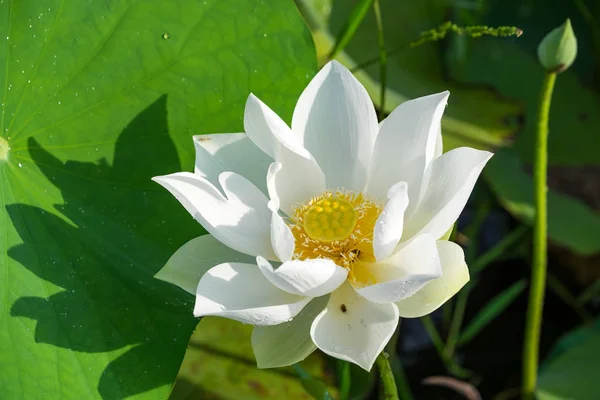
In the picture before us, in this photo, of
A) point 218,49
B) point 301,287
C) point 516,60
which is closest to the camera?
point 301,287

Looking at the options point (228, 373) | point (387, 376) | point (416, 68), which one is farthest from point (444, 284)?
point (416, 68)

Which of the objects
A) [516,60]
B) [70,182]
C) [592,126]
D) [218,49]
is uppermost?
[218,49]

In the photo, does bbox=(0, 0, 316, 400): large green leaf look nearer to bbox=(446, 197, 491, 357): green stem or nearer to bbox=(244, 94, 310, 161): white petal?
bbox=(244, 94, 310, 161): white petal

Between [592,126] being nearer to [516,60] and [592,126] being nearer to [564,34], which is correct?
[516,60]

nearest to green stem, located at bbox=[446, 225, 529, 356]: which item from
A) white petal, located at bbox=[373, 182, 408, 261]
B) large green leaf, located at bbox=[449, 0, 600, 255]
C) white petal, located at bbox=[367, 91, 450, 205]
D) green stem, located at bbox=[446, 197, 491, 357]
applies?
green stem, located at bbox=[446, 197, 491, 357]

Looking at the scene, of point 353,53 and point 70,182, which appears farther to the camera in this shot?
point 353,53

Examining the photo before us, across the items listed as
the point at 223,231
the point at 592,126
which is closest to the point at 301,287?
the point at 223,231

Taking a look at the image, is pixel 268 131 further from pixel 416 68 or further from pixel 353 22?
pixel 416 68
